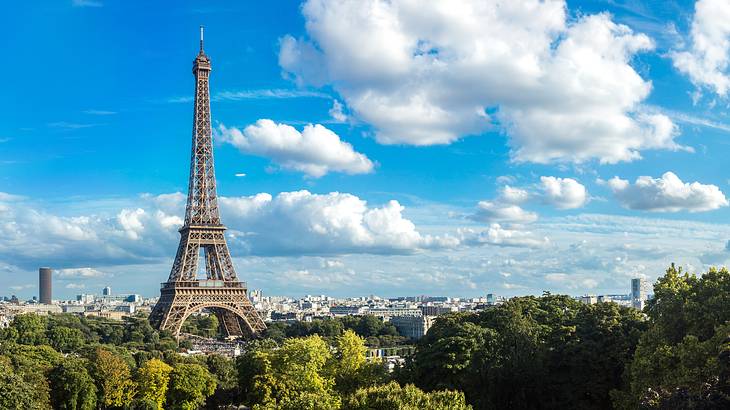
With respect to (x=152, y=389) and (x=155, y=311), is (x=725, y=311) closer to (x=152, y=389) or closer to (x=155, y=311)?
(x=152, y=389)

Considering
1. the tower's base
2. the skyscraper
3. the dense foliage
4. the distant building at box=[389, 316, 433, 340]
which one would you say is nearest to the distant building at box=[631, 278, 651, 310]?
the skyscraper

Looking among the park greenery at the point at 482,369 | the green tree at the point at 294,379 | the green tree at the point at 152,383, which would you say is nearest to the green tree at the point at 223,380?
the park greenery at the point at 482,369

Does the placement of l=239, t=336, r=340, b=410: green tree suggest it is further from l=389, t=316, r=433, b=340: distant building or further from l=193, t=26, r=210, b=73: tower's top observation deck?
l=389, t=316, r=433, b=340: distant building

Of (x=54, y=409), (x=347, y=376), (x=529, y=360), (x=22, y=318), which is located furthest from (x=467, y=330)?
(x=22, y=318)

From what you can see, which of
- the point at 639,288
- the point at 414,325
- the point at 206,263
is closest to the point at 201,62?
the point at 206,263

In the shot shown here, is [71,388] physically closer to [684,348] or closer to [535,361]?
[535,361]
